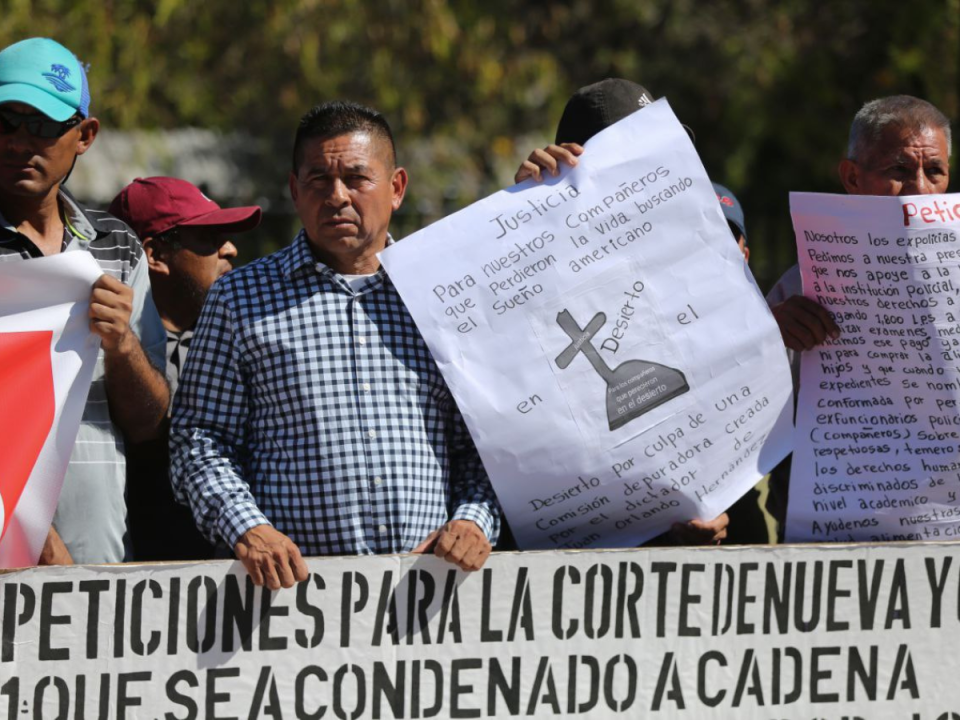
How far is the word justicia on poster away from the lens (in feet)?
9.05

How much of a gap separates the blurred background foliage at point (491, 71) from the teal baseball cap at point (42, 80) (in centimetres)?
674

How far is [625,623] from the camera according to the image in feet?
9.73

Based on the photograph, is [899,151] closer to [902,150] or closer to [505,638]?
[902,150]

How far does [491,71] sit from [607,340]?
8.17 metres

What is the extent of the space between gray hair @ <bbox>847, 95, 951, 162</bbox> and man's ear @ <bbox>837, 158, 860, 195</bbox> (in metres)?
0.02

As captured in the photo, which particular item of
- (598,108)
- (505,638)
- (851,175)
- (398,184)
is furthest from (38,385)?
(851,175)

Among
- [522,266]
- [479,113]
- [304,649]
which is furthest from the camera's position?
[479,113]

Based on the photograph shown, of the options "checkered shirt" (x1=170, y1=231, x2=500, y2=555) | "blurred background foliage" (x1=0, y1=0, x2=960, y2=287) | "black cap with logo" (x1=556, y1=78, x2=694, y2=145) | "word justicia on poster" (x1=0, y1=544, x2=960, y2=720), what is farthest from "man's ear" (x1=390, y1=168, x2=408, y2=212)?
"blurred background foliage" (x1=0, y1=0, x2=960, y2=287)

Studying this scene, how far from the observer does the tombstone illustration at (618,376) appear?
3.01 m

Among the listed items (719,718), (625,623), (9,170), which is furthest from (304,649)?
(9,170)

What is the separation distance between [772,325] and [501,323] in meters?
0.64

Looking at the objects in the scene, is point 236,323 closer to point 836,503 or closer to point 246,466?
point 246,466

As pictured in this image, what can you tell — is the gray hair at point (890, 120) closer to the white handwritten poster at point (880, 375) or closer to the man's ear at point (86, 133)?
the white handwritten poster at point (880, 375)

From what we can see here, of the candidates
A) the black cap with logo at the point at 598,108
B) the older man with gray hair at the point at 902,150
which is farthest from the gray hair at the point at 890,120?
the black cap with logo at the point at 598,108
